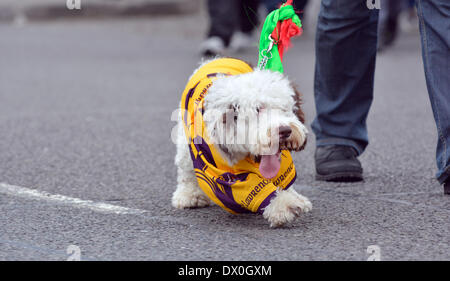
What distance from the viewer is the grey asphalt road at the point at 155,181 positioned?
293 cm

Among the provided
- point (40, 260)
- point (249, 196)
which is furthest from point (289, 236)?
point (40, 260)

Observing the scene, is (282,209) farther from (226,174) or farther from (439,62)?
(439,62)

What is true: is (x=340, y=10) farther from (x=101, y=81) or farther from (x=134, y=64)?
(x=134, y=64)

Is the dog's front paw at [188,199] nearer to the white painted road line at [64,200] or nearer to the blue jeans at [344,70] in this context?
the white painted road line at [64,200]

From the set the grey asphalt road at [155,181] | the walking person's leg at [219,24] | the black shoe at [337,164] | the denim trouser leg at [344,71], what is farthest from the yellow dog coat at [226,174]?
the walking person's leg at [219,24]

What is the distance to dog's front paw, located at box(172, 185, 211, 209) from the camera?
3518mm

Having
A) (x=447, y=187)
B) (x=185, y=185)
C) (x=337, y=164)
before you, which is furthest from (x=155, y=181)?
(x=447, y=187)

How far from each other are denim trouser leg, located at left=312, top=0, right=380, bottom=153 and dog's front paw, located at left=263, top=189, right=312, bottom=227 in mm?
1033

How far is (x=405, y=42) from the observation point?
10852 millimetres

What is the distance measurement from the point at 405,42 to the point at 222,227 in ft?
26.8

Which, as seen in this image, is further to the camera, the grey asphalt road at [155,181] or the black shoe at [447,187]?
the black shoe at [447,187]

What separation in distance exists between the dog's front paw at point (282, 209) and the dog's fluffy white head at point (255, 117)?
122mm

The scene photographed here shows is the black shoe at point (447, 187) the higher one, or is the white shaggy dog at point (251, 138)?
the white shaggy dog at point (251, 138)

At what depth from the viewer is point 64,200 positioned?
3629 mm
